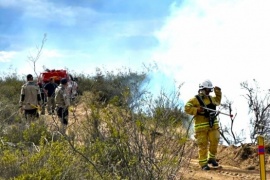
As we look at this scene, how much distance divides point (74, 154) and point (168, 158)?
1.24 m

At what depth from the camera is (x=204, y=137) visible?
32.9 feet

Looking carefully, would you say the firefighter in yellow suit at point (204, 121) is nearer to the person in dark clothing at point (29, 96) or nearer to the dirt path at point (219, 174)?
the dirt path at point (219, 174)

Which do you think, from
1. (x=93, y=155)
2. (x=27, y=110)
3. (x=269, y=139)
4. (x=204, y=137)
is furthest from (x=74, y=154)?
(x=269, y=139)

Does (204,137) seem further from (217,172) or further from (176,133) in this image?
(176,133)

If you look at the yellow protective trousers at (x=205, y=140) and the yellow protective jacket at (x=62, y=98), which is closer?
the yellow protective trousers at (x=205, y=140)

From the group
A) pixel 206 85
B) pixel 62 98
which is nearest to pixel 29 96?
pixel 62 98

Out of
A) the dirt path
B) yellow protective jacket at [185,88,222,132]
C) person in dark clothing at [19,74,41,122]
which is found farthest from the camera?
person in dark clothing at [19,74,41,122]

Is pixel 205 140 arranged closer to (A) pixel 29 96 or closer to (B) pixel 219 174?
(B) pixel 219 174

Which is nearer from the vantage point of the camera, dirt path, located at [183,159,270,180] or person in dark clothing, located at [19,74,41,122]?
A: dirt path, located at [183,159,270,180]

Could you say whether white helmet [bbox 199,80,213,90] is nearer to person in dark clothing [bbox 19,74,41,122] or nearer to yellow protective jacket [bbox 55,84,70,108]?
yellow protective jacket [bbox 55,84,70,108]

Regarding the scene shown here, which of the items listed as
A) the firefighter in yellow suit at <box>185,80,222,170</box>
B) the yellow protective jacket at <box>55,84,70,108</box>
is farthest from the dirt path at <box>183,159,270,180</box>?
the yellow protective jacket at <box>55,84,70,108</box>

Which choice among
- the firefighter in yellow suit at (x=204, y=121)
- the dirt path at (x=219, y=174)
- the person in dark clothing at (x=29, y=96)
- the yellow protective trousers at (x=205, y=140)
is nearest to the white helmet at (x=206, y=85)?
the firefighter in yellow suit at (x=204, y=121)

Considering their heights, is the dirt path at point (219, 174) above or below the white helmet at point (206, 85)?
below

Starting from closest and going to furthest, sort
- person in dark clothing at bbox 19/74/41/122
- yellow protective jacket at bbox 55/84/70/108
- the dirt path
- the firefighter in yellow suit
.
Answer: the dirt path < the firefighter in yellow suit < yellow protective jacket at bbox 55/84/70/108 < person in dark clothing at bbox 19/74/41/122
